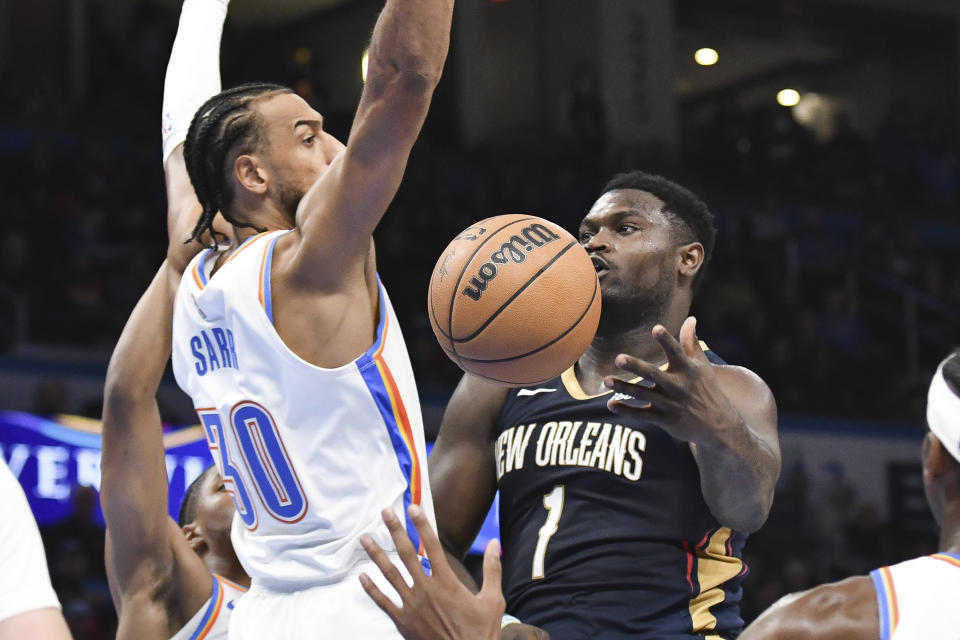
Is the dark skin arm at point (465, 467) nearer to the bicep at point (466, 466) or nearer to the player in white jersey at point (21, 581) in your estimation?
the bicep at point (466, 466)

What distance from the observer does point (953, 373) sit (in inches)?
A: 106

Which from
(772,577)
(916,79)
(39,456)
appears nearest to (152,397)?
(39,456)

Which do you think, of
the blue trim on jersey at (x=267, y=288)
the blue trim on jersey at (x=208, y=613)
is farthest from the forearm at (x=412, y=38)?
the blue trim on jersey at (x=208, y=613)

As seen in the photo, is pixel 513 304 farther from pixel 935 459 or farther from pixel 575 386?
pixel 935 459

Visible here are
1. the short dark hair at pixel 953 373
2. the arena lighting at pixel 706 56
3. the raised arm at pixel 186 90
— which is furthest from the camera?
the arena lighting at pixel 706 56

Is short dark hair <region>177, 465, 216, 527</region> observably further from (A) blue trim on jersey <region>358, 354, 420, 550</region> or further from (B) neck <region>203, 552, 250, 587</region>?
(A) blue trim on jersey <region>358, 354, 420, 550</region>

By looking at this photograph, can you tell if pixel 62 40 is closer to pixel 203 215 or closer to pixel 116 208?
pixel 116 208

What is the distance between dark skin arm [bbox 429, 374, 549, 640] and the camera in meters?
3.94

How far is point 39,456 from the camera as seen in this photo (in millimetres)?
8484

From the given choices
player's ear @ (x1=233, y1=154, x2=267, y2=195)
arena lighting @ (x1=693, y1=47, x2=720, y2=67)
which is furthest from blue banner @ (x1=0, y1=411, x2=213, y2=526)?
arena lighting @ (x1=693, y1=47, x2=720, y2=67)

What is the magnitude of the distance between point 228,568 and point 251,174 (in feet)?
4.81

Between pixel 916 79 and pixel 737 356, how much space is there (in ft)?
28.9

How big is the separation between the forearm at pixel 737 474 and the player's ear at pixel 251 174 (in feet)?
4.11

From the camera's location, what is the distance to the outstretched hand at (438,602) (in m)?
2.35
